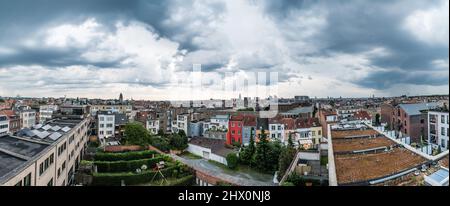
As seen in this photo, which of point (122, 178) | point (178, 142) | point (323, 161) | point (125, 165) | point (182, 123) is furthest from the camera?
point (182, 123)

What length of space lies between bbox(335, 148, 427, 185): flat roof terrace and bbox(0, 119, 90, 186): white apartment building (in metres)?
3.84

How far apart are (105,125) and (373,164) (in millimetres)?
12813

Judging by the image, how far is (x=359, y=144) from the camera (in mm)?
4848

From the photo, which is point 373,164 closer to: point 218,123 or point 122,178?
point 122,178

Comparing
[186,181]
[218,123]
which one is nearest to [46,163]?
[186,181]

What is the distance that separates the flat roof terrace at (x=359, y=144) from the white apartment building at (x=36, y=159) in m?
4.65

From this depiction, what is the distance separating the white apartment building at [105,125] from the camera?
1327 cm

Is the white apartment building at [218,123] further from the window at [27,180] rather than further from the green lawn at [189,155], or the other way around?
the window at [27,180]

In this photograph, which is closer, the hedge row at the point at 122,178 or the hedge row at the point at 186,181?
the hedge row at the point at 186,181

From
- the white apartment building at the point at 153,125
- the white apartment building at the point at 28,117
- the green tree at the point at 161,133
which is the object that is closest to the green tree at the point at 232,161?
the green tree at the point at 161,133

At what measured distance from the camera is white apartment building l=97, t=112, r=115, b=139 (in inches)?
523

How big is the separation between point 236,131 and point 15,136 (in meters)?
6.94

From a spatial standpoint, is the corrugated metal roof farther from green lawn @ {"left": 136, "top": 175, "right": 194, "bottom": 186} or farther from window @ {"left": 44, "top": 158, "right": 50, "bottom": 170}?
window @ {"left": 44, "top": 158, "right": 50, "bottom": 170}

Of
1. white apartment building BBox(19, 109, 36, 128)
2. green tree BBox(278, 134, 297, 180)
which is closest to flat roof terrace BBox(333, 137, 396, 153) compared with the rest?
green tree BBox(278, 134, 297, 180)
